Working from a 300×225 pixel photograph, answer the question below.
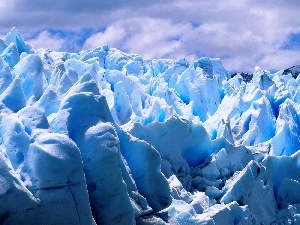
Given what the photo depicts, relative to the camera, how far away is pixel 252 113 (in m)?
16.2

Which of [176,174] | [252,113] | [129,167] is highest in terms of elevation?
[129,167]

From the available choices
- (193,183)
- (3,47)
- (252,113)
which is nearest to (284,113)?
(252,113)

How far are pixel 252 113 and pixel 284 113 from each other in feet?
3.12

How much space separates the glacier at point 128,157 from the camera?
555 cm

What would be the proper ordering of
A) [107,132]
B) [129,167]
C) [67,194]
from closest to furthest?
[67,194], [107,132], [129,167]

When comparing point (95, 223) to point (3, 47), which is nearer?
point (95, 223)

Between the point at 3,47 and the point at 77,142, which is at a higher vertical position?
the point at 77,142

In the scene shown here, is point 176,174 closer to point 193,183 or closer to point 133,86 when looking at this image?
point 193,183

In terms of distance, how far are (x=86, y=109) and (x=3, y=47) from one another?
28.1 ft

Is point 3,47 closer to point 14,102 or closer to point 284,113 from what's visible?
point 14,102

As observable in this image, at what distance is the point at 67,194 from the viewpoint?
5535 millimetres

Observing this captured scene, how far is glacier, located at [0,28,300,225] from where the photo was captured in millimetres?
5555

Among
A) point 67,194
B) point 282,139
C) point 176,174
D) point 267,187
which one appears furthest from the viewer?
point 282,139

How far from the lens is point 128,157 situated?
740 centimetres
